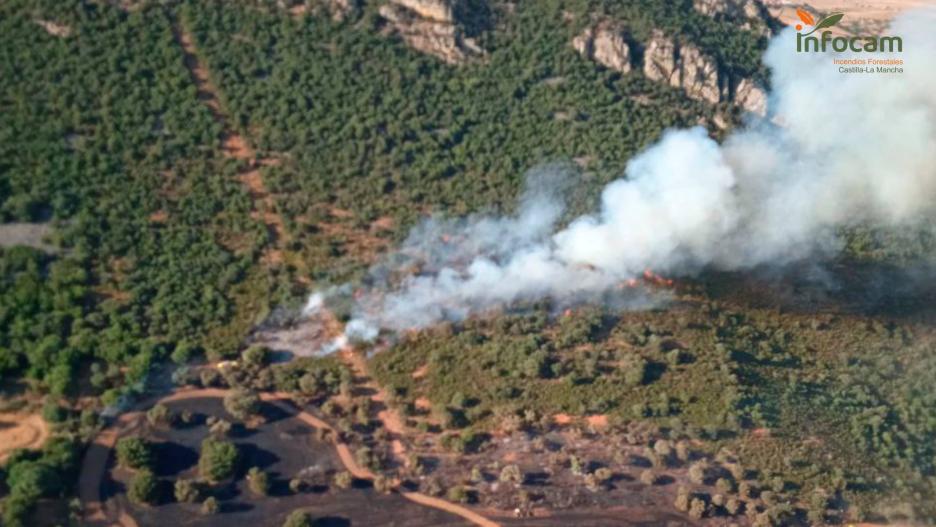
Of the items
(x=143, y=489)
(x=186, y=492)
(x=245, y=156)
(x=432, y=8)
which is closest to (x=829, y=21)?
(x=432, y=8)

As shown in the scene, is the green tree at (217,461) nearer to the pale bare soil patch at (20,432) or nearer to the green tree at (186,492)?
the green tree at (186,492)

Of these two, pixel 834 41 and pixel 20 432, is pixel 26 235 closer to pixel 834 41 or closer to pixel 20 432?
pixel 20 432

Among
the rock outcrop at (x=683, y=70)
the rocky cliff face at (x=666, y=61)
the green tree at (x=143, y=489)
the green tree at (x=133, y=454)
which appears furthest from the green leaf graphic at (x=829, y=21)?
the green tree at (x=143, y=489)

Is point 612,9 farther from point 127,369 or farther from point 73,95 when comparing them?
point 127,369

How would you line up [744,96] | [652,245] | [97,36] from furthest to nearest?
[744,96], [97,36], [652,245]

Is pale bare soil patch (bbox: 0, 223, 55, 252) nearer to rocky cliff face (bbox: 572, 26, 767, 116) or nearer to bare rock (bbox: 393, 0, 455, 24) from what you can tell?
bare rock (bbox: 393, 0, 455, 24)

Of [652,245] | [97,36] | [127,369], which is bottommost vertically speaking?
[127,369]

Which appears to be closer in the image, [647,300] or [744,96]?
[647,300]

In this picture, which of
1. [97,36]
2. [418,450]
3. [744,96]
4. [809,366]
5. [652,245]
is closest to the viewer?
[418,450]

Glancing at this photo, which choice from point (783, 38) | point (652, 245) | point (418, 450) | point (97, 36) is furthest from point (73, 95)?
point (783, 38)
